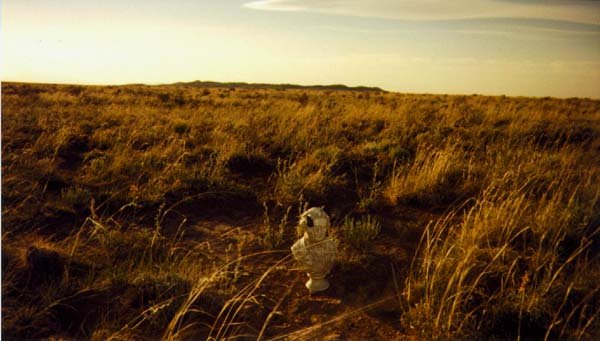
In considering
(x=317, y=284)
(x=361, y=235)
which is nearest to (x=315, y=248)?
(x=317, y=284)

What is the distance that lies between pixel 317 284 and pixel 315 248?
32cm

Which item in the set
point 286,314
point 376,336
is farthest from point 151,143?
point 376,336

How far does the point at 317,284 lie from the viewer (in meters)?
3.09

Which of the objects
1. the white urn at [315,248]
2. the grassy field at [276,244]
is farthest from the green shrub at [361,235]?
the white urn at [315,248]

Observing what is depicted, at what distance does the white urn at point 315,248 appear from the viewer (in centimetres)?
298

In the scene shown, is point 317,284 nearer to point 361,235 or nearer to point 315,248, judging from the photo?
point 315,248

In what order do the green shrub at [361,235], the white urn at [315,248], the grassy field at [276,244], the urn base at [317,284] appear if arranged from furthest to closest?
the green shrub at [361,235] < the urn base at [317,284] < the white urn at [315,248] < the grassy field at [276,244]

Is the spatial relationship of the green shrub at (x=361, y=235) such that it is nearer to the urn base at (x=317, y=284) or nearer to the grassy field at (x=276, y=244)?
the grassy field at (x=276, y=244)

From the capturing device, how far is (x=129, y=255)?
3.43 m

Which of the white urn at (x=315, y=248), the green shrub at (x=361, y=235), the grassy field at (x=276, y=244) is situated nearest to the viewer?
the grassy field at (x=276, y=244)

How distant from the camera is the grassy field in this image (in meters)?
2.64

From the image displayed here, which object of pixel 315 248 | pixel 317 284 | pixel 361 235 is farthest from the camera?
pixel 361 235

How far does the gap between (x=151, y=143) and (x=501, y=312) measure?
6.36 metres

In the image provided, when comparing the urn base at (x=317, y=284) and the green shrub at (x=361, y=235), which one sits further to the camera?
the green shrub at (x=361, y=235)
